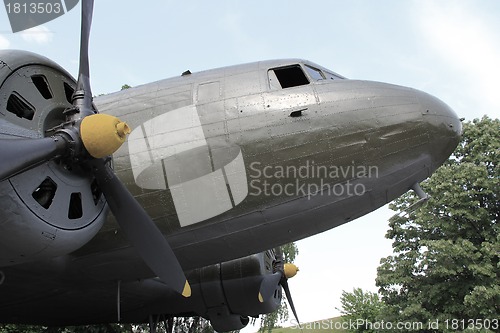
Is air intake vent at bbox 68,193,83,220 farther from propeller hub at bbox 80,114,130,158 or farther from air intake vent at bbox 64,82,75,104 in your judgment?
air intake vent at bbox 64,82,75,104

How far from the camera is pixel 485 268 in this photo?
19812 millimetres

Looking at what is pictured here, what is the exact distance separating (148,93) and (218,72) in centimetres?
124

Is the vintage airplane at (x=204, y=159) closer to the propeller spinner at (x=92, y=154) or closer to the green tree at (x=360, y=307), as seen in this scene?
the propeller spinner at (x=92, y=154)

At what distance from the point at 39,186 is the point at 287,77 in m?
4.16

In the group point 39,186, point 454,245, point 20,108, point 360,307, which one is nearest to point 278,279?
point 39,186

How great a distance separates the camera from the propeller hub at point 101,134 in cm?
557

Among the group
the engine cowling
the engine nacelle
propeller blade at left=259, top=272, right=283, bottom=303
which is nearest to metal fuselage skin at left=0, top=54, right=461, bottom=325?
the engine cowling

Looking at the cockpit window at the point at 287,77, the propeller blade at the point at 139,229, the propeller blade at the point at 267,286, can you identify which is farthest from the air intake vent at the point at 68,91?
the propeller blade at the point at 267,286

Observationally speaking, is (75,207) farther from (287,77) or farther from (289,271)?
(289,271)

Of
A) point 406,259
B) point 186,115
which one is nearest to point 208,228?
point 186,115

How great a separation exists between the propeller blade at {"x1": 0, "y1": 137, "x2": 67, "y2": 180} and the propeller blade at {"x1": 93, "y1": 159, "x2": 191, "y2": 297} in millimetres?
866

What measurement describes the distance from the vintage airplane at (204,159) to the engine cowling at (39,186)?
19 mm

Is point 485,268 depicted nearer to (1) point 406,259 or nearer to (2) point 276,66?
(1) point 406,259

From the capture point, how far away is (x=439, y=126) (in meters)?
7.00
